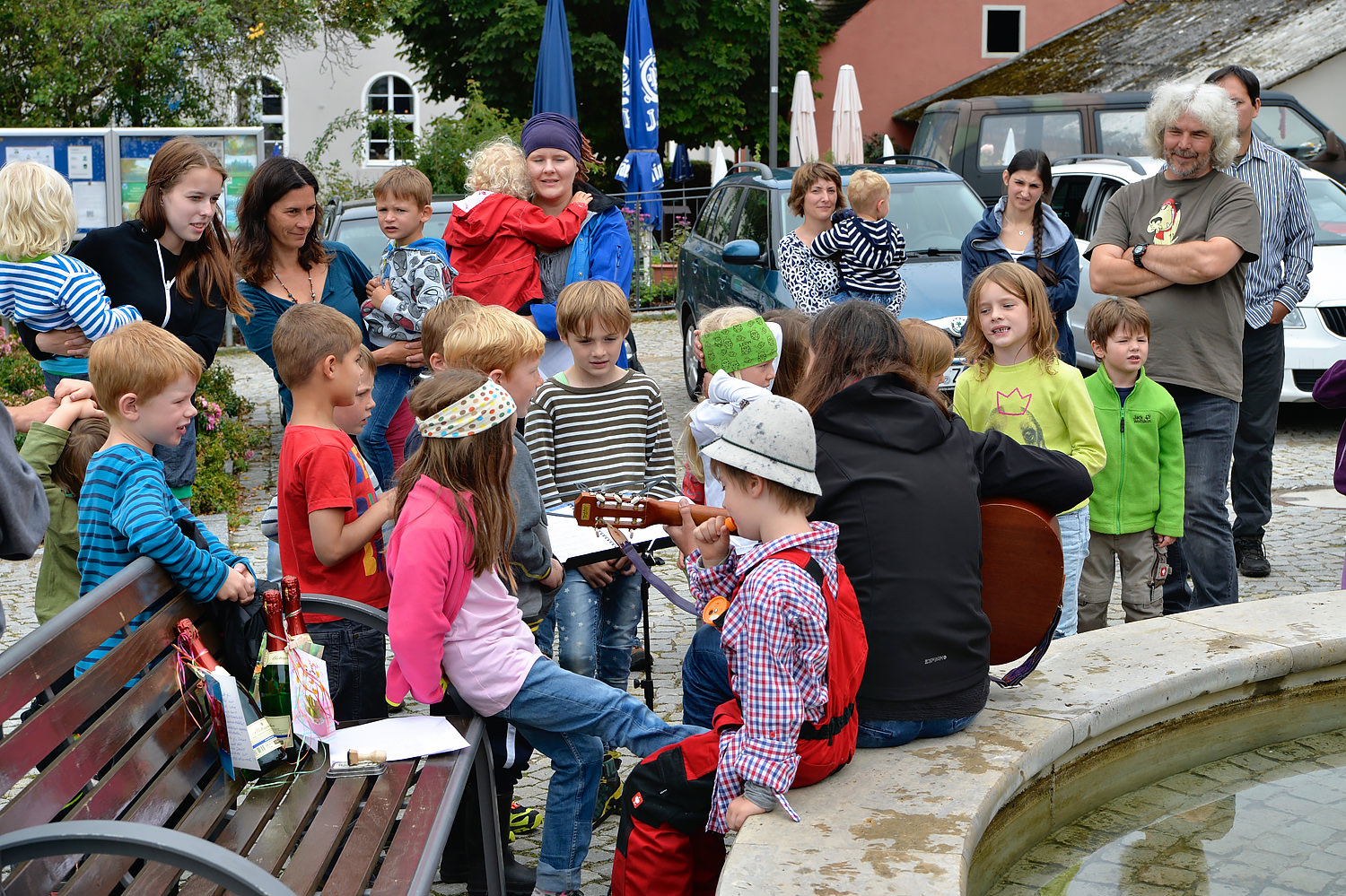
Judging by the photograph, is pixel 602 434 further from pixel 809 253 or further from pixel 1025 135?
pixel 1025 135

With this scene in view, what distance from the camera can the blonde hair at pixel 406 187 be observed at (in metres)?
5.57

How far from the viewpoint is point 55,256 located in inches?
176

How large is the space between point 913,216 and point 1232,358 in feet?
15.1

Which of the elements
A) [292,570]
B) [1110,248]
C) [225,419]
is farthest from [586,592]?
[225,419]

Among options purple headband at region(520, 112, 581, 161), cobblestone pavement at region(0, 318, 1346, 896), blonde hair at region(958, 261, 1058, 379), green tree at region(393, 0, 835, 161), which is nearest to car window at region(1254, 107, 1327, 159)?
cobblestone pavement at region(0, 318, 1346, 896)

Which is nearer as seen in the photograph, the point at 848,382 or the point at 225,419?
the point at 848,382

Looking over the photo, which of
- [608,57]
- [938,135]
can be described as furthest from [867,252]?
[608,57]

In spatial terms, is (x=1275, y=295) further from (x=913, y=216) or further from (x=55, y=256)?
(x=55, y=256)

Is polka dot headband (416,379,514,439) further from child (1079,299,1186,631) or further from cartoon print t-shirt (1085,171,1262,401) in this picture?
cartoon print t-shirt (1085,171,1262,401)

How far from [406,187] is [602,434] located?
1.97 meters

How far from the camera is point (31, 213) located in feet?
14.4

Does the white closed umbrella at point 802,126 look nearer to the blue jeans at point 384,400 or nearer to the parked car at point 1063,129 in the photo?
the parked car at point 1063,129

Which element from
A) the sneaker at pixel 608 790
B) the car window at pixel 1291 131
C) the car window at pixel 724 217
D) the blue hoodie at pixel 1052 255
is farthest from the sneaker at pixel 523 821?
the car window at pixel 1291 131

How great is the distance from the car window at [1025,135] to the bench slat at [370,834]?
11903 mm
